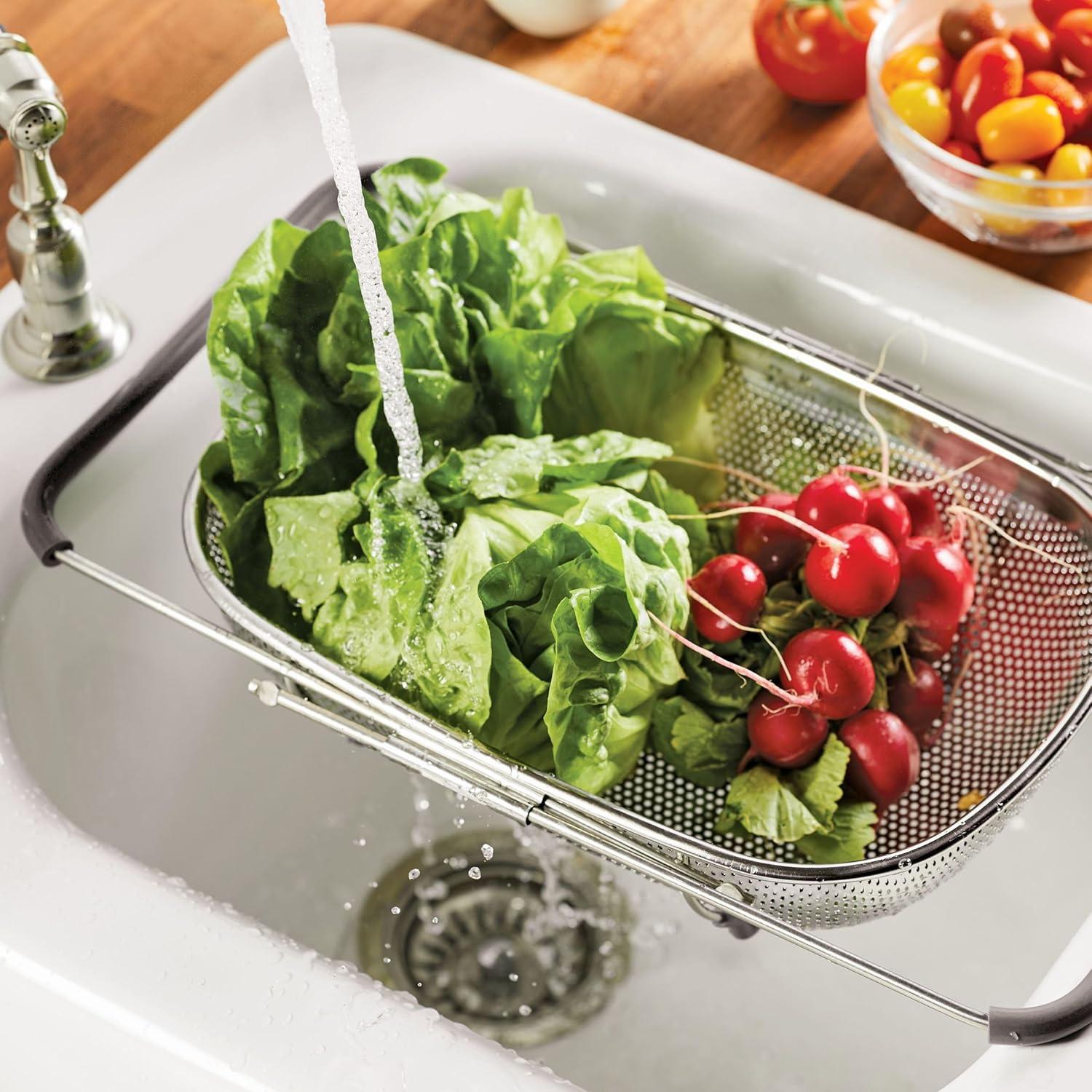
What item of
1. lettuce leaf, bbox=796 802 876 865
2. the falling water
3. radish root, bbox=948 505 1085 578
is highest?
the falling water

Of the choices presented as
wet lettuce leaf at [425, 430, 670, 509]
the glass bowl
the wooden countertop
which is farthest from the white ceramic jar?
wet lettuce leaf at [425, 430, 670, 509]

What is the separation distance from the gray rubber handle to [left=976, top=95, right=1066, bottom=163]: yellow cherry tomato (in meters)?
0.56

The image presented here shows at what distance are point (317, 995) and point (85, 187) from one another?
2.18 feet

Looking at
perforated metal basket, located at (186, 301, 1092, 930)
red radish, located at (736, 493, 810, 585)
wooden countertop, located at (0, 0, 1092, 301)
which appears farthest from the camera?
wooden countertop, located at (0, 0, 1092, 301)

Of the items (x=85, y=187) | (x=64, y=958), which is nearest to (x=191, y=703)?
(x=64, y=958)

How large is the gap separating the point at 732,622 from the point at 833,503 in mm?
96

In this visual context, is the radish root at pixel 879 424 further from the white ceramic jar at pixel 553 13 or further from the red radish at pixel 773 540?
the white ceramic jar at pixel 553 13

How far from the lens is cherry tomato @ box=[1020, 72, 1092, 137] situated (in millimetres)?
989

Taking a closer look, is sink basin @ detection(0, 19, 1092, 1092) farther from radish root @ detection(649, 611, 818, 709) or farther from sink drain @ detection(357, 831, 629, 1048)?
radish root @ detection(649, 611, 818, 709)

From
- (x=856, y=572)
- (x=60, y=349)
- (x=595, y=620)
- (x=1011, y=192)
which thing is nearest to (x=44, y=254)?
(x=60, y=349)

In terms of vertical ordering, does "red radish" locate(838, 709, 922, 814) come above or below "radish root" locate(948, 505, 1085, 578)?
below

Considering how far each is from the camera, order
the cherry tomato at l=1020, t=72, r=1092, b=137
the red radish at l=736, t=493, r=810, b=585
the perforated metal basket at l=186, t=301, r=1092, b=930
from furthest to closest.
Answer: the cherry tomato at l=1020, t=72, r=1092, b=137
the red radish at l=736, t=493, r=810, b=585
the perforated metal basket at l=186, t=301, r=1092, b=930

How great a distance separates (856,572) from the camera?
0.81 meters

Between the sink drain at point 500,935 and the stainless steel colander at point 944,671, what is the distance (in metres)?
0.19
